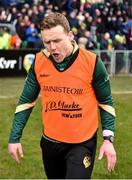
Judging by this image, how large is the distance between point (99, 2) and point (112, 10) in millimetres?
832

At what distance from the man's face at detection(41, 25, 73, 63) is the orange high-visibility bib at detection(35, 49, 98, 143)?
0.23 meters

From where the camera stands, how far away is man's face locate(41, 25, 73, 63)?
5.04 metres

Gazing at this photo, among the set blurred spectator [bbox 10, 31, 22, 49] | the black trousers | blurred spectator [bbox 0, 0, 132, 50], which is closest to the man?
the black trousers

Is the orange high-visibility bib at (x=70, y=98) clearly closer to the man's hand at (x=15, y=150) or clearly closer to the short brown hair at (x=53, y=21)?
the man's hand at (x=15, y=150)

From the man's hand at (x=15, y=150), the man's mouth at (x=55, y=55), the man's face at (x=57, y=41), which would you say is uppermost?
the man's face at (x=57, y=41)

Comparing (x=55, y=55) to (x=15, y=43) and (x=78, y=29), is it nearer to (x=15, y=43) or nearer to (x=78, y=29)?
(x=15, y=43)

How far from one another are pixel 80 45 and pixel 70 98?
56.0 feet

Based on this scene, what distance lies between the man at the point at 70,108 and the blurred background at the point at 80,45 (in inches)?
168

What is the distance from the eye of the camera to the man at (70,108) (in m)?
5.29

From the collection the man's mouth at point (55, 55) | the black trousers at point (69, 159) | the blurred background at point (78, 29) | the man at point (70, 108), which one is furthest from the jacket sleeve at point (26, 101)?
the blurred background at point (78, 29)

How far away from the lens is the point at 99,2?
99.1 ft

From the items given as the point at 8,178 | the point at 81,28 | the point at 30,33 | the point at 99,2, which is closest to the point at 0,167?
the point at 8,178

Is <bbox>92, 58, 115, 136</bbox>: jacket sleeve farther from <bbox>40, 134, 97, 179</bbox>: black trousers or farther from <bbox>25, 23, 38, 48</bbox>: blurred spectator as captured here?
<bbox>25, 23, 38, 48</bbox>: blurred spectator

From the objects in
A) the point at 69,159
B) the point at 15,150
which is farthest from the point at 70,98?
the point at 15,150
